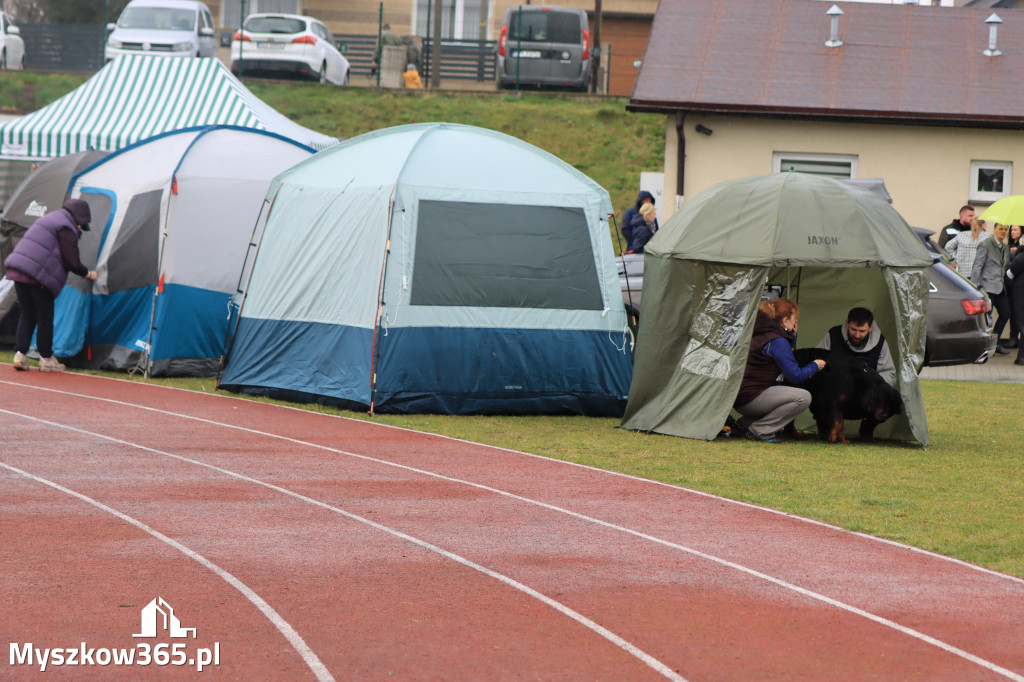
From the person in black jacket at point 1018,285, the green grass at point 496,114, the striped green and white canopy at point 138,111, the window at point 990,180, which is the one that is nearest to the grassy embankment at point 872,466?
the person in black jacket at point 1018,285

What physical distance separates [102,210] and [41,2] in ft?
115

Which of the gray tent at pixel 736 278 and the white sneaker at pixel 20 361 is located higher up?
the gray tent at pixel 736 278

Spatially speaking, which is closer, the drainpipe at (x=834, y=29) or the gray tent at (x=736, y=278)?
the gray tent at (x=736, y=278)

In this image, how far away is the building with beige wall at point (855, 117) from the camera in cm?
2225

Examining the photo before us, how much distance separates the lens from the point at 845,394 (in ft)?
37.9

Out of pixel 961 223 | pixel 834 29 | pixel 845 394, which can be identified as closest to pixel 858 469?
pixel 845 394

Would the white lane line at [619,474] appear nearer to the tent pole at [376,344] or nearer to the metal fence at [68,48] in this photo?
the tent pole at [376,344]

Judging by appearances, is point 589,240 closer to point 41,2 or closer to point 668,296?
point 668,296

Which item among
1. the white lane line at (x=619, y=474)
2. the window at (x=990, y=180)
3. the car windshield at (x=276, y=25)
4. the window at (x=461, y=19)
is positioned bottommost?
the white lane line at (x=619, y=474)

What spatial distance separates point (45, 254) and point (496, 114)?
59.7ft

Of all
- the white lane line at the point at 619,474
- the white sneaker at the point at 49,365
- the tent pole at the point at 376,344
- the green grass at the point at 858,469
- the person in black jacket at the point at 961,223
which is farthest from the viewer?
the person in black jacket at the point at 961,223

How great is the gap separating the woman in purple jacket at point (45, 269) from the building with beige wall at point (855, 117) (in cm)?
1074

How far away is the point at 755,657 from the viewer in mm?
5344

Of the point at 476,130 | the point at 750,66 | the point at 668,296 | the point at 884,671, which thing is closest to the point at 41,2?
the point at 750,66
